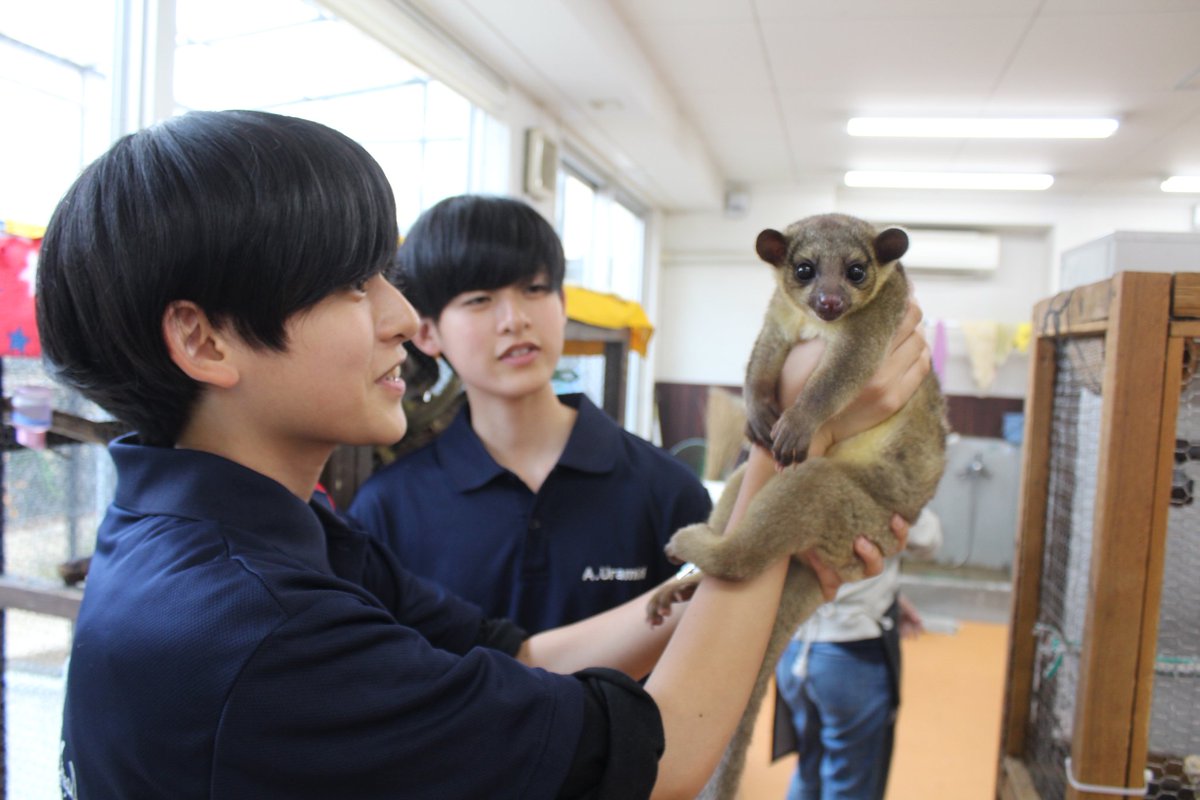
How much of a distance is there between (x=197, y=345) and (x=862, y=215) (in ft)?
33.0

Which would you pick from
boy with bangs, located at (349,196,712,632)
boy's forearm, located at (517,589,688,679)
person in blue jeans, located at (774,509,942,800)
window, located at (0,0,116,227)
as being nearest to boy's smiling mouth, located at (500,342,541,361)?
boy with bangs, located at (349,196,712,632)

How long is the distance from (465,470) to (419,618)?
0.53 m

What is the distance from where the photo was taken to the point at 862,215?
10.1m

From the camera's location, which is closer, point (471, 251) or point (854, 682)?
point (471, 251)

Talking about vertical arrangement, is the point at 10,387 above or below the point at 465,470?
above

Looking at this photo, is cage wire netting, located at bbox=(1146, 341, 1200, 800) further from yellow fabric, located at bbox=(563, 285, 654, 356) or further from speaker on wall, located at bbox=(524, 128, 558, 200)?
speaker on wall, located at bbox=(524, 128, 558, 200)

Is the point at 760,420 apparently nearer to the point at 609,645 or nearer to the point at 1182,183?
the point at 609,645

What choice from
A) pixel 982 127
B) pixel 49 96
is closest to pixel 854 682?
pixel 49 96

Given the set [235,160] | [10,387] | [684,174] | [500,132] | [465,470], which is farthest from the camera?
[684,174]

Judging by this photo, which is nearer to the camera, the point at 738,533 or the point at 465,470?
the point at 738,533

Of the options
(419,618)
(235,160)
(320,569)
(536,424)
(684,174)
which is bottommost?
(419,618)

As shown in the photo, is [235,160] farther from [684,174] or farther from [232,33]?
[684,174]

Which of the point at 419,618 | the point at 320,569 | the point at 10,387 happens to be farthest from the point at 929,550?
the point at 10,387

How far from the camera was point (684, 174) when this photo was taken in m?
7.95
